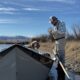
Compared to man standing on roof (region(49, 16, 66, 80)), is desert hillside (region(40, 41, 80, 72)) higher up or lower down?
lower down

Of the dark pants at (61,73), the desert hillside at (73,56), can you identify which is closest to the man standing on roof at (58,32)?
the dark pants at (61,73)

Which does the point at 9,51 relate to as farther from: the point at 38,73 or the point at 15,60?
the point at 38,73

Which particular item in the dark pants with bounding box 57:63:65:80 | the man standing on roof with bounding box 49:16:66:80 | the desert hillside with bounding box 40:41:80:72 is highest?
the man standing on roof with bounding box 49:16:66:80

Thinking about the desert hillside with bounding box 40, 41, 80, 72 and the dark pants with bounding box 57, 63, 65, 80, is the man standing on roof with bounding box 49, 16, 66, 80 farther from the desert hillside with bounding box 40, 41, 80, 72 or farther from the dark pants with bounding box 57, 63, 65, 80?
the desert hillside with bounding box 40, 41, 80, 72

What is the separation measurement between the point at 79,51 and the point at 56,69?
11963mm

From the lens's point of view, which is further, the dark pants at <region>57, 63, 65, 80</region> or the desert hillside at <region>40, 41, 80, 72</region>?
the desert hillside at <region>40, 41, 80, 72</region>

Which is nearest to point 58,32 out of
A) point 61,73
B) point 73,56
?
point 61,73

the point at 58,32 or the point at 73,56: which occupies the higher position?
the point at 58,32

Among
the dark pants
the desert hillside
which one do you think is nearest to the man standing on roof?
the dark pants

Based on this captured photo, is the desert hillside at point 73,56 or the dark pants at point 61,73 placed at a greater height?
the dark pants at point 61,73

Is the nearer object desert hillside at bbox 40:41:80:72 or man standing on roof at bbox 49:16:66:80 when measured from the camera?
man standing on roof at bbox 49:16:66:80

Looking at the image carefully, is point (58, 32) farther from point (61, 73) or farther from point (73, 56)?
point (73, 56)

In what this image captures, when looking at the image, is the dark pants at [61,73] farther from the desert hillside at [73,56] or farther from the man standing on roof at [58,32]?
the desert hillside at [73,56]

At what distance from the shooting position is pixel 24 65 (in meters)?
9.35
